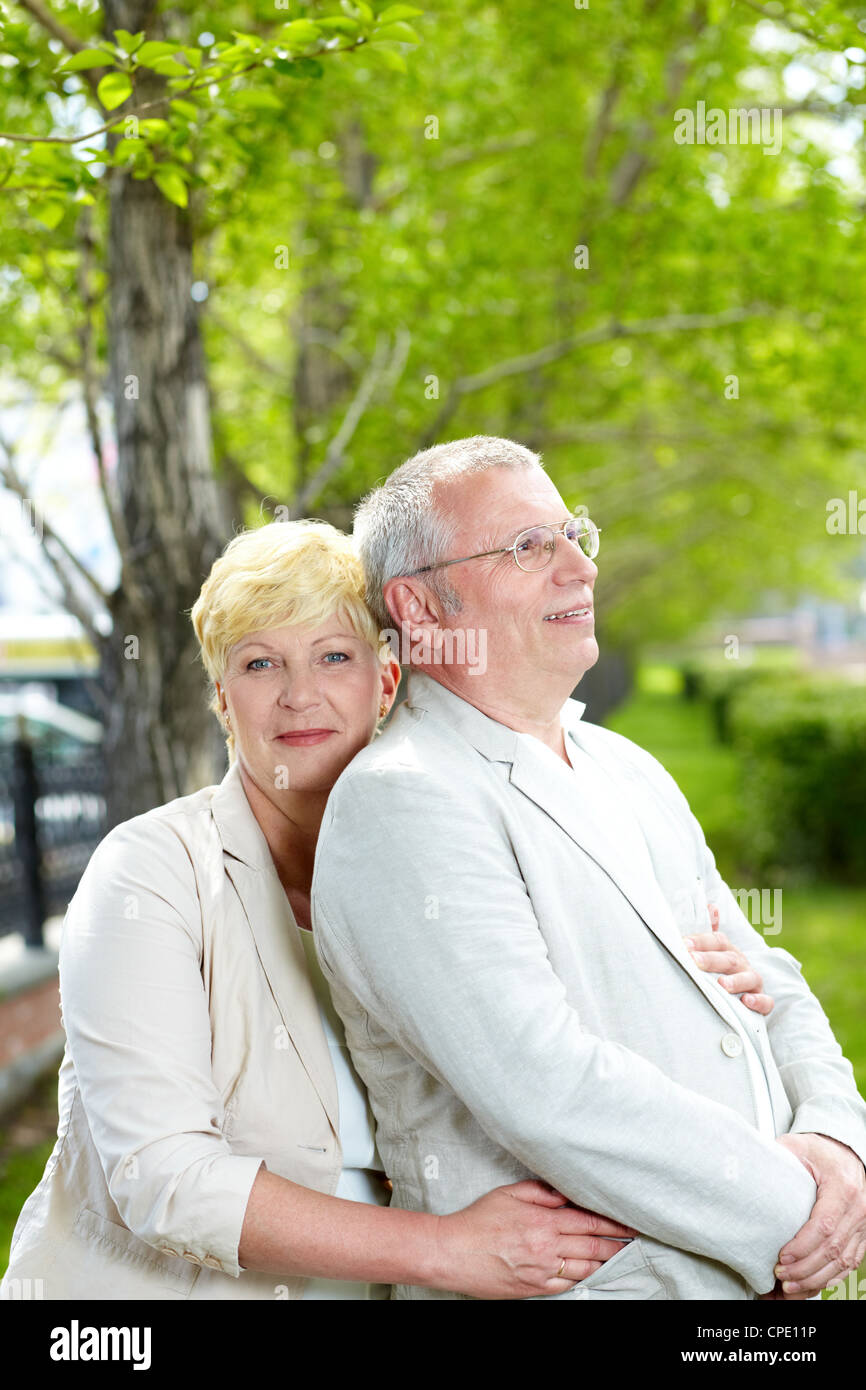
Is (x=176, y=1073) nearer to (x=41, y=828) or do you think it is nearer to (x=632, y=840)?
(x=632, y=840)

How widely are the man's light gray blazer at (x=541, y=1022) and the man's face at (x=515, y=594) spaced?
0.13 m

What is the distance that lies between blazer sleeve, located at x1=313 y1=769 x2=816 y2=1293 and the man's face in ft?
1.07

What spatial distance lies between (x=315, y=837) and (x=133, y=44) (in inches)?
71.4

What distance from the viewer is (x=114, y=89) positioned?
10.0ft

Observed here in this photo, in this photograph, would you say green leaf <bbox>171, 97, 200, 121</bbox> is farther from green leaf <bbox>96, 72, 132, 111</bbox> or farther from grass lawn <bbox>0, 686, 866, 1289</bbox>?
grass lawn <bbox>0, 686, 866, 1289</bbox>

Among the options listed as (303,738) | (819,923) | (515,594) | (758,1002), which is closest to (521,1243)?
(758,1002)

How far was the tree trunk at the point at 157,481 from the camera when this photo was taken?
4.23m

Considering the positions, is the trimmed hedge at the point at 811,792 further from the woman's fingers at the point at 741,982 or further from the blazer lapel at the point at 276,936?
the blazer lapel at the point at 276,936

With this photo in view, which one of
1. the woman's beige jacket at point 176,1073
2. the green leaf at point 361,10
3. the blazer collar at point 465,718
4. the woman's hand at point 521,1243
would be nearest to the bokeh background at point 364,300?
the green leaf at point 361,10

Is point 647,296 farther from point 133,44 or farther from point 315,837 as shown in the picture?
point 315,837

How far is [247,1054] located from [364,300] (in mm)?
4682

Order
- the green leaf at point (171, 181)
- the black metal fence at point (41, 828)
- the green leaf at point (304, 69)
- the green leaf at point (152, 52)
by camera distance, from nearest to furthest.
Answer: the green leaf at point (152, 52) → the green leaf at point (304, 69) → the green leaf at point (171, 181) → the black metal fence at point (41, 828)

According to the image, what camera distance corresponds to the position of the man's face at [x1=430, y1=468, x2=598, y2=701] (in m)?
2.41

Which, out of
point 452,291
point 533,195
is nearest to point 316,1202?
point 452,291
